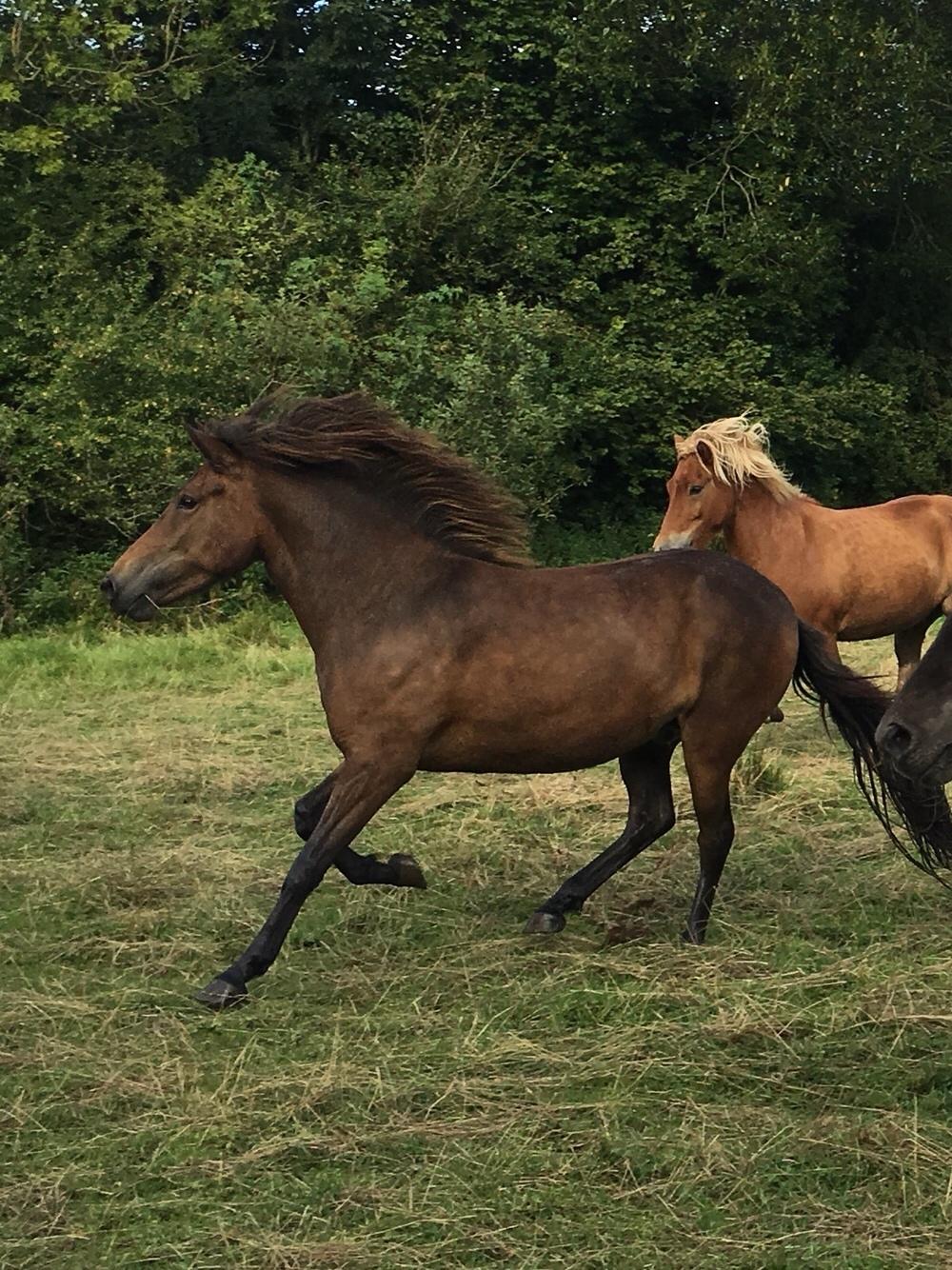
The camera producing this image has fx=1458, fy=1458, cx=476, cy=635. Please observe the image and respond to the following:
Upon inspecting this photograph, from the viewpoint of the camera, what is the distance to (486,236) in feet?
58.4

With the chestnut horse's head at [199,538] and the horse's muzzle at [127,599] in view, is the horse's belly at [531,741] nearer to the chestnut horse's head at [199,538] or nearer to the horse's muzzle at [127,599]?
the chestnut horse's head at [199,538]

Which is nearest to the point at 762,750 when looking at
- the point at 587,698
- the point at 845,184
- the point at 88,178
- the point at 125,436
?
the point at 587,698

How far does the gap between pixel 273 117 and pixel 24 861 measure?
15022mm

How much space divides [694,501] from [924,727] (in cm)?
452

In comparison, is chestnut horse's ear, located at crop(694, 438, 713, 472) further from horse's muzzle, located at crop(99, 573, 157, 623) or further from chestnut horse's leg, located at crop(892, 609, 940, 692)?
horse's muzzle, located at crop(99, 573, 157, 623)

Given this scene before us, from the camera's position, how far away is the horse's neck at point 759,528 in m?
7.87

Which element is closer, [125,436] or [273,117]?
[125,436]

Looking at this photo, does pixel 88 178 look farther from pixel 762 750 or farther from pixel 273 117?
pixel 762 750

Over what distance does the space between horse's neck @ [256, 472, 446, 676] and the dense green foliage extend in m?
8.82

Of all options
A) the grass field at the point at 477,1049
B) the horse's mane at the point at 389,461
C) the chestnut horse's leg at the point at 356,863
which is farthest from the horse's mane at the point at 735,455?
the chestnut horse's leg at the point at 356,863

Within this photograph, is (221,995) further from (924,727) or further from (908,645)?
(908,645)

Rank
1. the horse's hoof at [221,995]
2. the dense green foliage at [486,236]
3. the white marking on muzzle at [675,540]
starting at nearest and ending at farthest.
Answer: the horse's hoof at [221,995] → the white marking on muzzle at [675,540] → the dense green foliage at [486,236]

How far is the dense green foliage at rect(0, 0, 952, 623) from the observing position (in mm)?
13914

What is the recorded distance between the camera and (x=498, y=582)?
15.7ft
